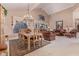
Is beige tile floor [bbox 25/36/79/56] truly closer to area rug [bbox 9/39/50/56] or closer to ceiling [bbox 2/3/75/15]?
area rug [bbox 9/39/50/56]

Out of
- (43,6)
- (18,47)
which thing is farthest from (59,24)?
(18,47)

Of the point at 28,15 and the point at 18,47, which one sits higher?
the point at 28,15

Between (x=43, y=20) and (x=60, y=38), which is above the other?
(x=43, y=20)

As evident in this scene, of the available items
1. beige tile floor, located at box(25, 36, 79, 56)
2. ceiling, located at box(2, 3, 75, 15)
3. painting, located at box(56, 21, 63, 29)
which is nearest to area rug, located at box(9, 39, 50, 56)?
beige tile floor, located at box(25, 36, 79, 56)

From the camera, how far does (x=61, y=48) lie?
6.88 ft

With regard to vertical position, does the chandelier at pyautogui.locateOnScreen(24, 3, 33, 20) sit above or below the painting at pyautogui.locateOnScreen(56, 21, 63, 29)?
above

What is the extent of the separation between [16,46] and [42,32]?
415 mm

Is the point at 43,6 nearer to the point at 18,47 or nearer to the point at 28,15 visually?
the point at 28,15

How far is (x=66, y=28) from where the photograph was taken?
6.86 ft

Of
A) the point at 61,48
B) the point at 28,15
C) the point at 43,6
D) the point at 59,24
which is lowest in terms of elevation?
the point at 61,48

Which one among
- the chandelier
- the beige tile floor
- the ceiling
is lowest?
the beige tile floor

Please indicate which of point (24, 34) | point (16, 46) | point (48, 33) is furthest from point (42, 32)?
point (16, 46)

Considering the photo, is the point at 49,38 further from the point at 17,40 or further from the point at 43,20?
the point at 17,40

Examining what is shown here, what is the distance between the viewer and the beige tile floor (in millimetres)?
2078
